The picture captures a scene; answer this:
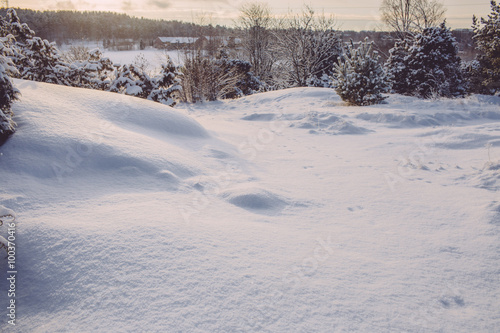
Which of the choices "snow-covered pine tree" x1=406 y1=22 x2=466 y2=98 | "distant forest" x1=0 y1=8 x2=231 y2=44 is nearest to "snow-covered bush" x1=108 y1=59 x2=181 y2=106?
"snow-covered pine tree" x1=406 y1=22 x2=466 y2=98

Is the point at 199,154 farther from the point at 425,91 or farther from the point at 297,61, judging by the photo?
the point at 297,61

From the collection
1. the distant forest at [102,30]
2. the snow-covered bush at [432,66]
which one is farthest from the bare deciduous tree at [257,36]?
the snow-covered bush at [432,66]

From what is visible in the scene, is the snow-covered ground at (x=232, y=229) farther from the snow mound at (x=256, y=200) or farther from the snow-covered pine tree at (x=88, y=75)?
the snow-covered pine tree at (x=88, y=75)

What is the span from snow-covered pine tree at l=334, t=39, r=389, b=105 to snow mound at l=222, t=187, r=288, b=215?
7.13m

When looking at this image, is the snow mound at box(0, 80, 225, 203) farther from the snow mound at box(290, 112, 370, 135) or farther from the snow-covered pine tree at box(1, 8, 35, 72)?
the snow-covered pine tree at box(1, 8, 35, 72)

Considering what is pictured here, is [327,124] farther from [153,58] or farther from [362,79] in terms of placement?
[153,58]

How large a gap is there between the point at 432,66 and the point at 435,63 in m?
0.18

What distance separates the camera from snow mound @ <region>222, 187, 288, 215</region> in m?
2.89

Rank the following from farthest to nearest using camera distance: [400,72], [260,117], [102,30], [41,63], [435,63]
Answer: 1. [102,30]
2. [400,72]
3. [435,63]
4. [41,63]
5. [260,117]

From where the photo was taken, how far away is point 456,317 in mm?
1556

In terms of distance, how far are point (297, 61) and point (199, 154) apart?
17.6m

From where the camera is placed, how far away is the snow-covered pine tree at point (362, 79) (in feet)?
28.8

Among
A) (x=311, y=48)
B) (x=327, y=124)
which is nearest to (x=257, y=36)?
(x=311, y=48)

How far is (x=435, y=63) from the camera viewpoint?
14.4m
